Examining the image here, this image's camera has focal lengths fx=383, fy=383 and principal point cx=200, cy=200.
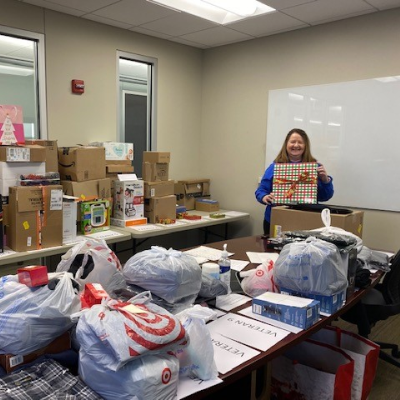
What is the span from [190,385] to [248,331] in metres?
0.39

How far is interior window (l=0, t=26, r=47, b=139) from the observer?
3432 mm

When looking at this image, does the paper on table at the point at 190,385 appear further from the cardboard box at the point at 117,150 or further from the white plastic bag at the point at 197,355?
the cardboard box at the point at 117,150

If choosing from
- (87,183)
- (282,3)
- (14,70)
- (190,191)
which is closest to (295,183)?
(282,3)

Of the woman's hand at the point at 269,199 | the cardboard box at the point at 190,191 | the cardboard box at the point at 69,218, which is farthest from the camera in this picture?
the cardboard box at the point at 190,191

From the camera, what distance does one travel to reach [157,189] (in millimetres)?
3689

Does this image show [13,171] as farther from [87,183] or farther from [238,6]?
[238,6]

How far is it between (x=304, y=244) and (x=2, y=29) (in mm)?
3102

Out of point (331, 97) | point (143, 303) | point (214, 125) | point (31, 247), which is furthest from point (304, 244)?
point (214, 125)

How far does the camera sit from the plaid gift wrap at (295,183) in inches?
114

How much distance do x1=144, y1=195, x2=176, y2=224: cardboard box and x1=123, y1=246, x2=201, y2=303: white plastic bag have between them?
7.23 feet

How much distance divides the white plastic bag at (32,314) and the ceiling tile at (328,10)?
3.06 metres

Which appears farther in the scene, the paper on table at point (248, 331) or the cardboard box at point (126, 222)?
the cardboard box at point (126, 222)

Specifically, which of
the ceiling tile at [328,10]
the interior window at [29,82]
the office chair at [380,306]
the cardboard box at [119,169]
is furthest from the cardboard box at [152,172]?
the office chair at [380,306]

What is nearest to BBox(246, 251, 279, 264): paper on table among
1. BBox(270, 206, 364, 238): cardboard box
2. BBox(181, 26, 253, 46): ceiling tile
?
BBox(270, 206, 364, 238): cardboard box
